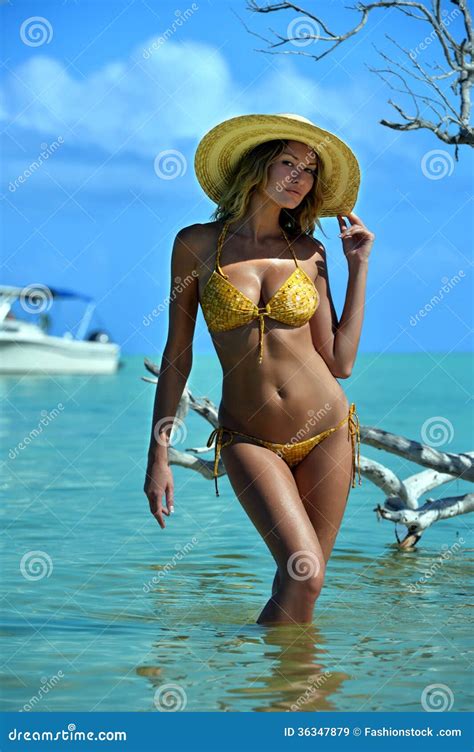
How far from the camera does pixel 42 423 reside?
25469mm

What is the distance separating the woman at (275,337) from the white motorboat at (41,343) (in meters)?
44.3

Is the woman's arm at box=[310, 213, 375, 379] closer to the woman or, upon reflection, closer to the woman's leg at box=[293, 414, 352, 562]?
the woman

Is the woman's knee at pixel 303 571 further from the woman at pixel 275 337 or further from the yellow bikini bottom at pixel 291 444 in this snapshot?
the yellow bikini bottom at pixel 291 444

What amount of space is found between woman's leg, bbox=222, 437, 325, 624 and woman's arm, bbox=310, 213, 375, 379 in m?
0.49

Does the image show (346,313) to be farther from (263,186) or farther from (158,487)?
(158,487)

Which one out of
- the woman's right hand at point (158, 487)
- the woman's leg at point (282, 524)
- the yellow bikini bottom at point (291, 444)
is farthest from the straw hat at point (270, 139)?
the woman's right hand at point (158, 487)

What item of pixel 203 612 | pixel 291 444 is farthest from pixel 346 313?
pixel 203 612

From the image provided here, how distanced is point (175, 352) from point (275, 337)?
425 mm

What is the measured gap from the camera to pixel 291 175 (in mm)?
4738

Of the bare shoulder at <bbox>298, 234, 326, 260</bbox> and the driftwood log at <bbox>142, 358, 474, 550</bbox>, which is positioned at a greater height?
the bare shoulder at <bbox>298, 234, 326, 260</bbox>

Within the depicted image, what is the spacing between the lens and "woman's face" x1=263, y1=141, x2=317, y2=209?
470 centimetres

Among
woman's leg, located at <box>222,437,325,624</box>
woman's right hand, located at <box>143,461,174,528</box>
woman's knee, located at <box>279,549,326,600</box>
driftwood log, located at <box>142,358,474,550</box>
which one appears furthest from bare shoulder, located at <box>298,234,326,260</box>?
driftwood log, located at <box>142,358,474,550</box>

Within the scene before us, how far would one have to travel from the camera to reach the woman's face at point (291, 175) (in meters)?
4.70
